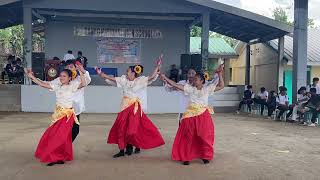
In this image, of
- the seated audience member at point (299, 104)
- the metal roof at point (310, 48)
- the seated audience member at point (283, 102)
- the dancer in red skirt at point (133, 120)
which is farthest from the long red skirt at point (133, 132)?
the metal roof at point (310, 48)

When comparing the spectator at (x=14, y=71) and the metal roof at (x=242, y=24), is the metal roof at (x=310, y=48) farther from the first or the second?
the spectator at (x=14, y=71)

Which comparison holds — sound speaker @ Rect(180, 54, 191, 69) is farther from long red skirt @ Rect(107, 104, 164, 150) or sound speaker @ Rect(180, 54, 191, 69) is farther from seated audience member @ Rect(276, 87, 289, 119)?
long red skirt @ Rect(107, 104, 164, 150)

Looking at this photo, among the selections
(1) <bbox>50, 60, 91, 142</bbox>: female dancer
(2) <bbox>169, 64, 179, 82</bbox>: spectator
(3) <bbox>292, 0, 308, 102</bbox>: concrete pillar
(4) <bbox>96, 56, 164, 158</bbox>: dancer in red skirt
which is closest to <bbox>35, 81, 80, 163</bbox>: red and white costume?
(1) <bbox>50, 60, 91, 142</bbox>: female dancer

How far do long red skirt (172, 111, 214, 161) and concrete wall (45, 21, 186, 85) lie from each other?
11876 millimetres

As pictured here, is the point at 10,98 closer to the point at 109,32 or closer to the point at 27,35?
the point at 27,35

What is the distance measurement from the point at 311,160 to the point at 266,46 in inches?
574

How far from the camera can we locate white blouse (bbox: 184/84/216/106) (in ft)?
23.0

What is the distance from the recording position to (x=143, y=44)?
1867 cm

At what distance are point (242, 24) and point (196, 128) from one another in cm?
1154

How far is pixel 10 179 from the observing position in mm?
5645

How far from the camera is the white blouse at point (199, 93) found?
702cm

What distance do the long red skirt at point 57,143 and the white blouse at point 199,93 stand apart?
1.93m

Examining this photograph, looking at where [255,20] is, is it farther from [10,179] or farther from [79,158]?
[10,179]

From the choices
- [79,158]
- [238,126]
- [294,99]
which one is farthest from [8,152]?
[294,99]
